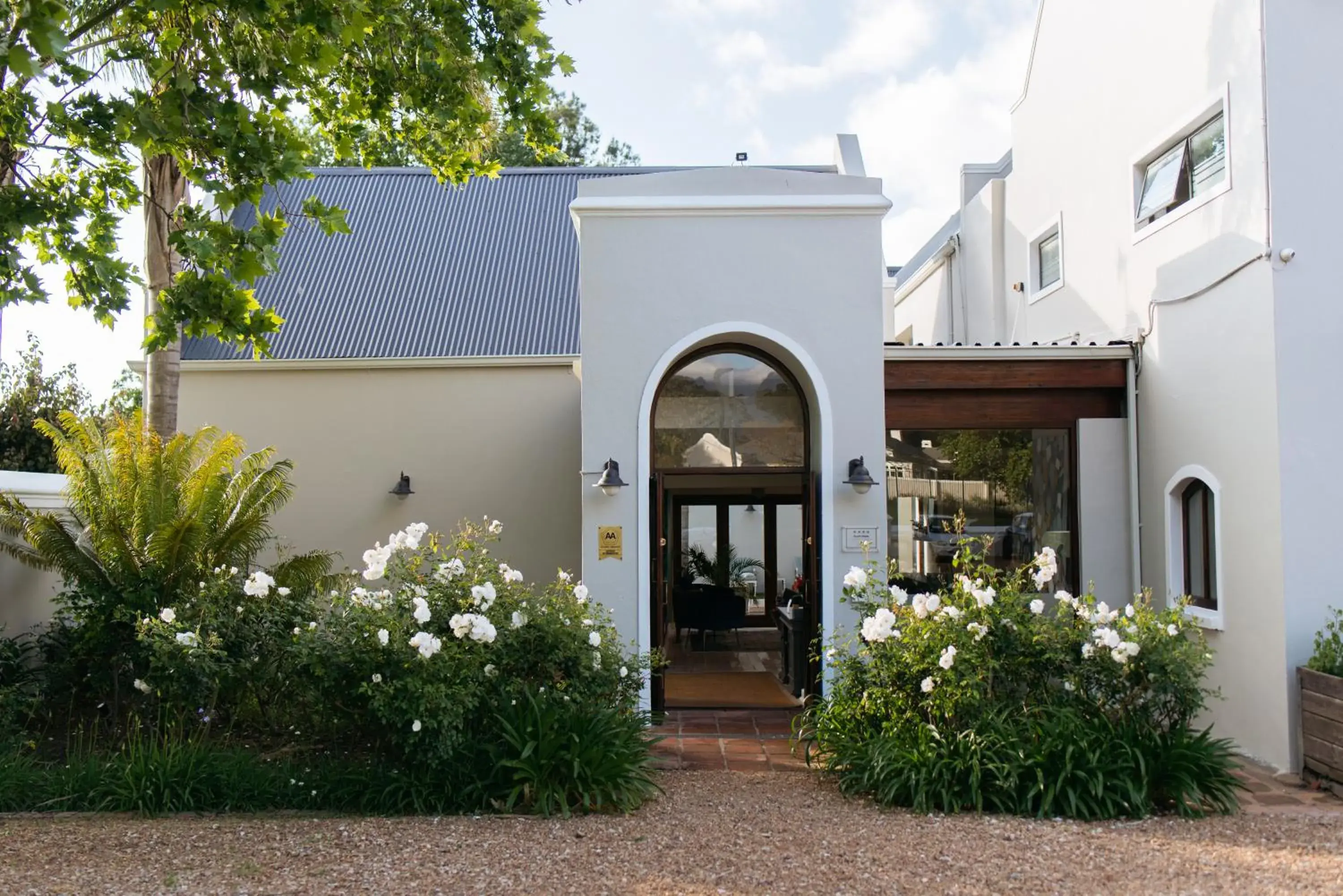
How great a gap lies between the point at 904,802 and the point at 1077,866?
4.28 ft

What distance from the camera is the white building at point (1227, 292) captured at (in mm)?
7609

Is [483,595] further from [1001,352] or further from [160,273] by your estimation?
[160,273]

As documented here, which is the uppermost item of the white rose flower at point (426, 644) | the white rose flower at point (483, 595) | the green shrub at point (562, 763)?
the white rose flower at point (483, 595)

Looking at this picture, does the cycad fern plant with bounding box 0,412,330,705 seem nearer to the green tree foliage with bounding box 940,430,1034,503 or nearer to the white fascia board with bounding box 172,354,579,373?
the white fascia board with bounding box 172,354,579,373

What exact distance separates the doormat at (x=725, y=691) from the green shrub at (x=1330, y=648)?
13.5ft

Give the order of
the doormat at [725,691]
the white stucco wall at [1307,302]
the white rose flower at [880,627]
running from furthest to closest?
the doormat at [725,691] → the white stucco wall at [1307,302] → the white rose flower at [880,627]

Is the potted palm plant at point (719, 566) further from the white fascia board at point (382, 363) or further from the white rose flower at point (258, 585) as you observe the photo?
the white rose flower at point (258, 585)

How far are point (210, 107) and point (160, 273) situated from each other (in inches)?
166

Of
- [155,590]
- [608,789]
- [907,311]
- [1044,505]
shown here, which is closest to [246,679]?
[155,590]

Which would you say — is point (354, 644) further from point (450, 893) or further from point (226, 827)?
point (450, 893)

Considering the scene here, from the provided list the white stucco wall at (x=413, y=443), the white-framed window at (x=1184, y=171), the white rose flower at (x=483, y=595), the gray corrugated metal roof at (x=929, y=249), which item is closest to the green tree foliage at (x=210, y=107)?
the white rose flower at (x=483, y=595)

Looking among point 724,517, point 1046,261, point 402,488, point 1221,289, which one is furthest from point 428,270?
point 1221,289

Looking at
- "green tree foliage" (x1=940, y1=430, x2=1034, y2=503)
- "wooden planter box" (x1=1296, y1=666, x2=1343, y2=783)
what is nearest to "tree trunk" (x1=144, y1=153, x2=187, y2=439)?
"green tree foliage" (x1=940, y1=430, x2=1034, y2=503)

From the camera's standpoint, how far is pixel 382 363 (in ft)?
40.1
